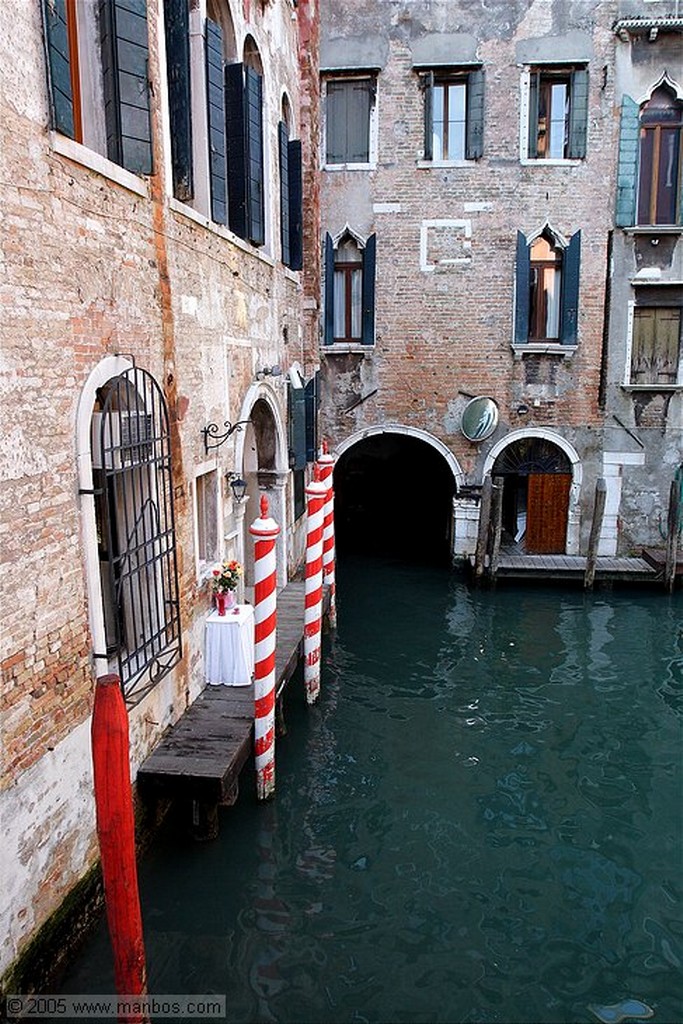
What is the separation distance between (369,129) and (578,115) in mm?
2786

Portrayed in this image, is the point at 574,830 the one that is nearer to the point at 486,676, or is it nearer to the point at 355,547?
the point at 486,676

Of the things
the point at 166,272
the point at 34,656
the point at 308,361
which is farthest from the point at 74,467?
the point at 308,361

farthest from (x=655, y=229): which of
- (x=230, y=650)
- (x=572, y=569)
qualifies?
(x=230, y=650)

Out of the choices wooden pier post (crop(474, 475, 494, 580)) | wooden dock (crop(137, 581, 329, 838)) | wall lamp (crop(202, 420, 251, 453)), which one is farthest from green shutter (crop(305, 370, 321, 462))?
wooden dock (crop(137, 581, 329, 838))

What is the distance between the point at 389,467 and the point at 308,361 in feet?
18.2

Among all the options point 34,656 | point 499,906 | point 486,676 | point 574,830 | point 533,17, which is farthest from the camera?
point 533,17

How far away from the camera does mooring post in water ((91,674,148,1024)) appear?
312cm

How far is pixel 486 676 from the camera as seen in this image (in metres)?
8.18

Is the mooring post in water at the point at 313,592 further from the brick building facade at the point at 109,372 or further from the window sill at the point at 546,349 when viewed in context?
the window sill at the point at 546,349

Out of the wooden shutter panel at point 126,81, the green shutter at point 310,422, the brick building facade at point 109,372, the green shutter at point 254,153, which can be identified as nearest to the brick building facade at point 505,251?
the green shutter at point 310,422

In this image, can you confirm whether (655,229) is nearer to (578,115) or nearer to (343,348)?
(578,115)

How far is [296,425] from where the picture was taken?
9133 millimetres

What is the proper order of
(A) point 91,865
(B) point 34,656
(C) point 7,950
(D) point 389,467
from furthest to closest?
(D) point 389,467
(A) point 91,865
(B) point 34,656
(C) point 7,950

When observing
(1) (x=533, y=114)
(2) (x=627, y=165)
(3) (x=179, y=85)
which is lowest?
(3) (x=179, y=85)
